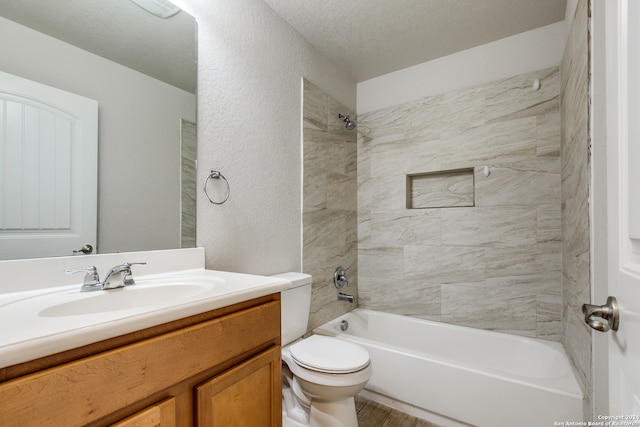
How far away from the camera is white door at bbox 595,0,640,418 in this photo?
Result: 0.53 m

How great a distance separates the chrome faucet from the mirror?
4.4 inches

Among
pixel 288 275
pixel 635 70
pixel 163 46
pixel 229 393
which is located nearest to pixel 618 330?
pixel 635 70

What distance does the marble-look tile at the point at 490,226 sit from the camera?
2.01m

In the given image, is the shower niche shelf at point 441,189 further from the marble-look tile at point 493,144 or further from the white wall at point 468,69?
the white wall at point 468,69

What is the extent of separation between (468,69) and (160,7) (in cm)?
204

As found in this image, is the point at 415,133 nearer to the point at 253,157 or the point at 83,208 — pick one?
the point at 253,157

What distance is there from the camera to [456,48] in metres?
2.22

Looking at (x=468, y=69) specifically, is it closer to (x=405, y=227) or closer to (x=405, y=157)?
(x=405, y=157)

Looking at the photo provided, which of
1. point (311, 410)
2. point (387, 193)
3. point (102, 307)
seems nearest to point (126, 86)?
point (102, 307)

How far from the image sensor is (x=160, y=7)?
1304mm

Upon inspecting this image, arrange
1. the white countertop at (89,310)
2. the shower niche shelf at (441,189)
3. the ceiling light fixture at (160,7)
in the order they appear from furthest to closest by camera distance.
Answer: the shower niche shelf at (441,189) < the ceiling light fixture at (160,7) < the white countertop at (89,310)

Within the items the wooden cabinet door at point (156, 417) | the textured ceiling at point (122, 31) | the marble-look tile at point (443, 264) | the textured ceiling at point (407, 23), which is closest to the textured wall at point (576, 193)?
the textured ceiling at point (407, 23)

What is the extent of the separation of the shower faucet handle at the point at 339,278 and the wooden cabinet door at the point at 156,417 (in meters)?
1.70

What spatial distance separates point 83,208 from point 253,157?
84 centimetres
